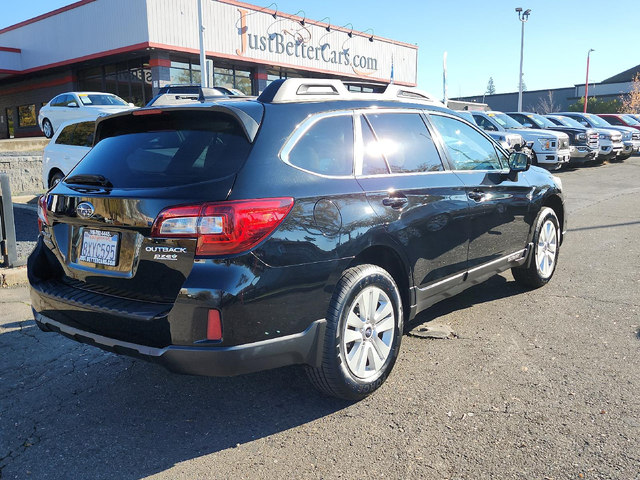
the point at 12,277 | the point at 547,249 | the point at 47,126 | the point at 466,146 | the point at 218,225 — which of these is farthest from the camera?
the point at 47,126

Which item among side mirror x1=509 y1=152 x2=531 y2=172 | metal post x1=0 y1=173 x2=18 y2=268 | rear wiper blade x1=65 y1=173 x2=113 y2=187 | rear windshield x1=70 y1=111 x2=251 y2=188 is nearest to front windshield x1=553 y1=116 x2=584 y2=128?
A: side mirror x1=509 y1=152 x2=531 y2=172

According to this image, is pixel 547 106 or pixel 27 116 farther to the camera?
pixel 547 106

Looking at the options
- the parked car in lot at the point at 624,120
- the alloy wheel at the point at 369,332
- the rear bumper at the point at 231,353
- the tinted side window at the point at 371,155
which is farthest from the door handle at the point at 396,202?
the parked car in lot at the point at 624,120

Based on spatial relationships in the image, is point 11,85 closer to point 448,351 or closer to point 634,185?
point 634,185

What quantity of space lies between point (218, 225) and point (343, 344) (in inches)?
40.3

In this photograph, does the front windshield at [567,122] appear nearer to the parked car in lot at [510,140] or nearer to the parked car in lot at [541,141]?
the parked car in lot at [541,141]

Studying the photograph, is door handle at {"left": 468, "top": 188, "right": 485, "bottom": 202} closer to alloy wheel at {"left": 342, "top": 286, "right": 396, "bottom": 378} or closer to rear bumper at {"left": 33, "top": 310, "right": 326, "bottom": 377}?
alloy wheel at {"left": 342, "top": 286, "right": 396, "bottom": 378}

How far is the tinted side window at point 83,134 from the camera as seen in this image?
985 centimetres

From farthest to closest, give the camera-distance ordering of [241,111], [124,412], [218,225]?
[124,412], [241,111], [218,225]

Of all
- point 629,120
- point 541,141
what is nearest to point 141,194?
point 541,141

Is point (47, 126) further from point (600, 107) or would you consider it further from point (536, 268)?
point (600, 107)

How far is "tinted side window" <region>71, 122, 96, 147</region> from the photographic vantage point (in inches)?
388

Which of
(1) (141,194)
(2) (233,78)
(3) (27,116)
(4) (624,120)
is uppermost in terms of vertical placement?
(2) (233,78)

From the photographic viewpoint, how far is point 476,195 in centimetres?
444
